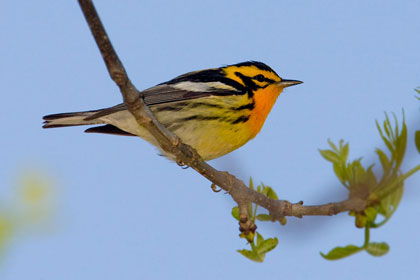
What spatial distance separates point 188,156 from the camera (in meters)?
3.43

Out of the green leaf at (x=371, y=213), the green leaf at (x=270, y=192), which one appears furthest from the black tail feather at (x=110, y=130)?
the green leaf at (x=371, y=213)

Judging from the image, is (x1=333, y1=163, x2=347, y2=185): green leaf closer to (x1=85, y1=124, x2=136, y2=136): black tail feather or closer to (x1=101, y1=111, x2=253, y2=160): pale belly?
(x1=101, y1=111, x2=253, y2=160): pale belly

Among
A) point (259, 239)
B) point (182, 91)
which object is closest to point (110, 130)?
point (182, 91)

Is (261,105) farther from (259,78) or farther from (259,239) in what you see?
(259,239)

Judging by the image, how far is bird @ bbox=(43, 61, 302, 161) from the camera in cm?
448

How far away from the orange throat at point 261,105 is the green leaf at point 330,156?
2499 millimetres

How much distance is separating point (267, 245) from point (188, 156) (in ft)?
3.40

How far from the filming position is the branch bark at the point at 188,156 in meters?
1.98

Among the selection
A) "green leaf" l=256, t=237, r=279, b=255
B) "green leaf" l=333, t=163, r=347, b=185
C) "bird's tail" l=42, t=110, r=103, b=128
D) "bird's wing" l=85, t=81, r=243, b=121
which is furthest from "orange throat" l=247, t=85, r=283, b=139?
"green leaf" l=333, t=163, r=347, b=185

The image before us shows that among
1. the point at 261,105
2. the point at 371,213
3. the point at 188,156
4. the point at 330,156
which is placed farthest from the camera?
the point at 261,105

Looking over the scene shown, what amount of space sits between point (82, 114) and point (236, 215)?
2.02 metres

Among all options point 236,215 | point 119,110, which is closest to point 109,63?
point 236,215

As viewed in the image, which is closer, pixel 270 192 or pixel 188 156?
pixel 270 192

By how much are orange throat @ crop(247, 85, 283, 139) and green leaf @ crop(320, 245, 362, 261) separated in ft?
9.55
